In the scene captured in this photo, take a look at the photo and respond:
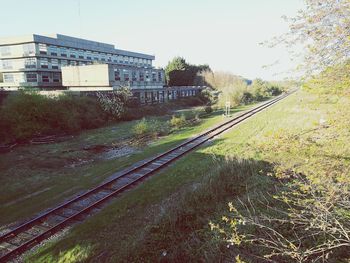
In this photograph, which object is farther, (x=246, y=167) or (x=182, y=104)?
(x=182, y=104)

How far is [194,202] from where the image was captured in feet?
31.8

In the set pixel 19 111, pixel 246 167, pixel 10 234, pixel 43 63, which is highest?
pixel 43 63

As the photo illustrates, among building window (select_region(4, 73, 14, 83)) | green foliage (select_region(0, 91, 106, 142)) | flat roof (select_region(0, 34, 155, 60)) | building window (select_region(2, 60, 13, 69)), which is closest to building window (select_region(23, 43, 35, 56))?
flat roof (select_region(0, 34, 155, 60))

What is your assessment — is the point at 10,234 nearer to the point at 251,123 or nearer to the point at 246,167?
the point at 246,167

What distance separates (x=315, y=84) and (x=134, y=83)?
5105 centimetres

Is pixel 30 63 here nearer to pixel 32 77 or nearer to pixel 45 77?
pixel 32 77

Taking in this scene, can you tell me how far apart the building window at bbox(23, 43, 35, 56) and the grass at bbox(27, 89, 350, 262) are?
56900mm

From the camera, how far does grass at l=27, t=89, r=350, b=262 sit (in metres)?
5.18

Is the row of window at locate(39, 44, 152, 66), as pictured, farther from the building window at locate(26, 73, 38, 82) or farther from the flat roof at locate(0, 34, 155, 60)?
the building window at locate(26, 73, 38, 82)

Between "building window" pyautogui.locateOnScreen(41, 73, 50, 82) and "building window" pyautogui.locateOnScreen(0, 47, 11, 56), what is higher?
"building window" pyautogui.locateOnScreen(0, 47, 11, 56)

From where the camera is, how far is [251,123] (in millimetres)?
29297

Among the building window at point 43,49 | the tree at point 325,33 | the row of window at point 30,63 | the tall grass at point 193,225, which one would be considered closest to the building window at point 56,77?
the row of window at point 30,63

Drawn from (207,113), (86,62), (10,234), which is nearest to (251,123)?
(207,113)

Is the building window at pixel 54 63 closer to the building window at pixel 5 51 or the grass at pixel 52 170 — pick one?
the building window at pixel 5 51
